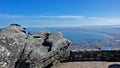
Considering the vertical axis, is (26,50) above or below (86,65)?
above

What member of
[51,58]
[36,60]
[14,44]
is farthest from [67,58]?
[14,44]

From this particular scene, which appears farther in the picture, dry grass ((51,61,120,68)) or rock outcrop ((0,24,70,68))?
dry grass ((51,61,120,68))

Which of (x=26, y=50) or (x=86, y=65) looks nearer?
(x=26, y=50)

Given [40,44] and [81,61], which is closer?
[40,44]

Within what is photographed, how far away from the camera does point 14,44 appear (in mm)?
9812

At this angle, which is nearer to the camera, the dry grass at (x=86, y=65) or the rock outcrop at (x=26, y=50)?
the rock outcrop at (x=26, y=50)

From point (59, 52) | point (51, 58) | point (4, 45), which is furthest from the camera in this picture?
point (59, 52)

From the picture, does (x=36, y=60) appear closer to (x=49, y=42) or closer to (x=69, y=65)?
(x=49, y=42)

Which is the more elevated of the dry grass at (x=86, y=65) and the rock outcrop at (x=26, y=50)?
the rock outcrop at (x=26, y=50)

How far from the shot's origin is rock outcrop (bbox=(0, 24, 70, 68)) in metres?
9.35

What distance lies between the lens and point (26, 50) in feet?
34.9

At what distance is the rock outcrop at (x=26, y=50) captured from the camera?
9354mm

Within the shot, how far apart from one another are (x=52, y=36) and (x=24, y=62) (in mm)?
3694

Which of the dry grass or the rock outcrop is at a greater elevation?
the rock outcrop
